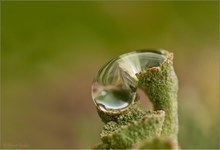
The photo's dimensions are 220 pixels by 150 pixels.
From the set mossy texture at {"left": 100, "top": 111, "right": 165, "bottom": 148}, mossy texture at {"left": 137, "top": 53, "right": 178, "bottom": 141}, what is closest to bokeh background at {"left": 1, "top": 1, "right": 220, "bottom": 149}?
mossy texture at {"left": 137, "top": 53, "right": 178, "bottom": 141}

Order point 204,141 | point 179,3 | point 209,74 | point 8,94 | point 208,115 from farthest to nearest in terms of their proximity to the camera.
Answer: point 179,3 < point 8,94 < point 209,74 < point 208,115 < point 204,141

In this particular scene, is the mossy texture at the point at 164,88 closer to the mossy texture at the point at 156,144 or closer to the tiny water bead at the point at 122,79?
the tiny water bead at the point at 122,79

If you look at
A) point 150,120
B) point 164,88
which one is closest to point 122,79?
point 164,88

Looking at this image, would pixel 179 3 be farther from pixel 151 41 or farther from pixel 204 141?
pixel 204 141

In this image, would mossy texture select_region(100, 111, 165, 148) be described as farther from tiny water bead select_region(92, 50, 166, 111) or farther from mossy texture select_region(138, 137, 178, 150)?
tiny water bead select_region(92, 50, 166, 111)

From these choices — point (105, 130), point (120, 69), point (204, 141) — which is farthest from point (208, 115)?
point (105, 130)
